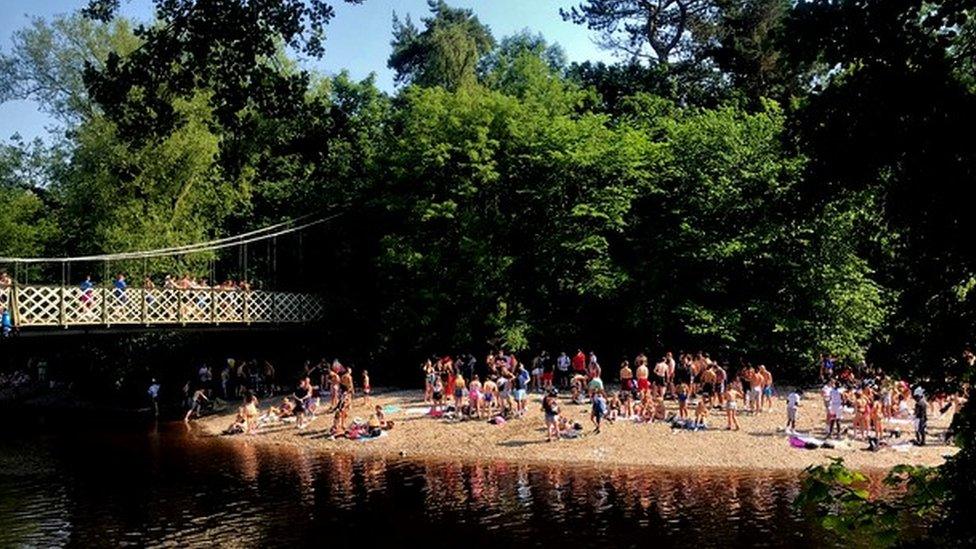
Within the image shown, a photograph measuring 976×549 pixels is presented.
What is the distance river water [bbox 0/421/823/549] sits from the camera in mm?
17828

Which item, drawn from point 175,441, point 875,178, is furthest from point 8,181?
point 875,178

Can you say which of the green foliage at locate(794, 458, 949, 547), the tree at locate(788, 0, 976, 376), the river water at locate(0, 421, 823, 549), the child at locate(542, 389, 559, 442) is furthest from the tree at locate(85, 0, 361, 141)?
the child at locate(542, 389, 559, 442)

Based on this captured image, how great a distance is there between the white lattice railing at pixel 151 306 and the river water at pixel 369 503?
486 centimetres

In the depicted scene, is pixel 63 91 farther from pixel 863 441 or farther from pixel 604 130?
pixel 863 441

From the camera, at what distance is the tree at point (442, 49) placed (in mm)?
56562

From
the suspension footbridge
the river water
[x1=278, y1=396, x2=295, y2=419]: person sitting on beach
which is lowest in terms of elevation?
the river water

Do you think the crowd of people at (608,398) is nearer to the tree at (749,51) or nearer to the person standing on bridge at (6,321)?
the person standing on bridge at (6,321)

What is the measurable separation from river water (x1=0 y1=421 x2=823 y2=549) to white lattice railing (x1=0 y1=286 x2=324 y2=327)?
4863 millimetres

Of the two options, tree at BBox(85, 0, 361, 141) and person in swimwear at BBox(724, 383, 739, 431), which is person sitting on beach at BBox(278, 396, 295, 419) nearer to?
person in swimwear at BBox(724, 383, 739, 431)

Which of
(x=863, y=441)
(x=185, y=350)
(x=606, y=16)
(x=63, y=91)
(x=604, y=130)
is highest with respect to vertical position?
(x=606, y=16)

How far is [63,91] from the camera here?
46188 mm

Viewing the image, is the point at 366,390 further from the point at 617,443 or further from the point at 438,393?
the point at 617,443

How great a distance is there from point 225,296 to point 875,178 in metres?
32.6

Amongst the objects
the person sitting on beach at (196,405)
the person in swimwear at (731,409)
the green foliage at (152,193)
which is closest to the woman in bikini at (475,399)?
the person in swimwear at (731,409)
